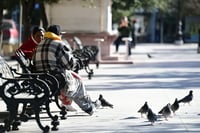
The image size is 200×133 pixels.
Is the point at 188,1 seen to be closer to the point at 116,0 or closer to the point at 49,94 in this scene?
the point at 116,0

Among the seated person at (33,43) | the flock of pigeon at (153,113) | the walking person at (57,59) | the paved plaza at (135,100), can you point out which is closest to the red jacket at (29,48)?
the seated person at (33,43)

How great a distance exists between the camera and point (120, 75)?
21250mm

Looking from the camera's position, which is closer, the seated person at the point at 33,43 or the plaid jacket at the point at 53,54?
the plaid jacket at the point at 53,54

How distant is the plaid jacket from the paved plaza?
0.99 meters

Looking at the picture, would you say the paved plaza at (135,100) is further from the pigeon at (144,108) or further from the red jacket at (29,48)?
the red jacket at (29,48)

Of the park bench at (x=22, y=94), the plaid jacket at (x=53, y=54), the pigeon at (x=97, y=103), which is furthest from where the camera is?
the pigeon at (x=97, y=103)

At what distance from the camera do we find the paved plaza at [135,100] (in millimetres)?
10633

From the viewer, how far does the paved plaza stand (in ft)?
34.9

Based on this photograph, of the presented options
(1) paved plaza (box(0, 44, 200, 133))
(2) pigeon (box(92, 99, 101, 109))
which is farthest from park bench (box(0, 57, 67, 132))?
(2) pigeon (box(92, 99, 101, 109))

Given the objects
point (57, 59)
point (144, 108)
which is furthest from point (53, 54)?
point (144, 108)

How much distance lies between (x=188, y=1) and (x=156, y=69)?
42.3 metres

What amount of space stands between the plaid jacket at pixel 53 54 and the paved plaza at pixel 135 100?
3.25 ft

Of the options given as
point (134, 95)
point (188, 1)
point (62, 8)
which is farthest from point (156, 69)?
point (188, 1)

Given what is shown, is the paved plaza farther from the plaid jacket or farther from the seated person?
the seated person
